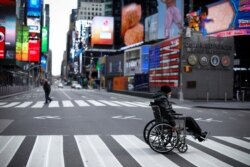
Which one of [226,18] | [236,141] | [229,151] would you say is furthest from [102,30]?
[229,151]

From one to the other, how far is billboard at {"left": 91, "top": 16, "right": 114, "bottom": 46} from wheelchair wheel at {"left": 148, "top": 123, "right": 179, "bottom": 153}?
13611 cm

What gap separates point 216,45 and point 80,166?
3471cm

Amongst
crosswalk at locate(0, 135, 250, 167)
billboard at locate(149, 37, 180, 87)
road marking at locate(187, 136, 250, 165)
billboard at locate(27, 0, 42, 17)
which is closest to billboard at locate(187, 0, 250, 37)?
billboard at locate(149, 37, 180, 87)

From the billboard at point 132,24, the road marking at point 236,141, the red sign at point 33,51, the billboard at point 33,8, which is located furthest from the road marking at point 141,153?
the billboard at point 33,8

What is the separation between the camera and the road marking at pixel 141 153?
8.00 meters

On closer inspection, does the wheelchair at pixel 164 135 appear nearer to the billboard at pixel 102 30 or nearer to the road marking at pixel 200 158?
the road marking at pixel 200 158

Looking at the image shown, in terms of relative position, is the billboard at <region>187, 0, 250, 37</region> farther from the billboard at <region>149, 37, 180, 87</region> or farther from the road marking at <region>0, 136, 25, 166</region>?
the road marking at <region>0, 136, 25, 166</region>

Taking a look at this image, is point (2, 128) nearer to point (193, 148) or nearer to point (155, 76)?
point (193, 148)

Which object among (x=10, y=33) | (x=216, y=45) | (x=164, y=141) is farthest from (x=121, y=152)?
(x=10, y=33)

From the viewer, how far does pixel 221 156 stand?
8891mm

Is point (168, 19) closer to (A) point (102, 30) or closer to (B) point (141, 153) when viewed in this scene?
(A) point (102, 30)

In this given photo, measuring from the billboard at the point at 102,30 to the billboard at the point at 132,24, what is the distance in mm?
18662

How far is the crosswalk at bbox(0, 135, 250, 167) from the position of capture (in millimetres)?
8000

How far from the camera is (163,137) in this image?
9.12 m
